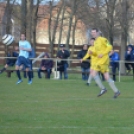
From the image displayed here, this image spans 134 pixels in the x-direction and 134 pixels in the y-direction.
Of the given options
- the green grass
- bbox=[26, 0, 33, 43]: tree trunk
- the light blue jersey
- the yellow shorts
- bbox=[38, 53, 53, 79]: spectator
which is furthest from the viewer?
bbox=[26, 0, 33, 43]: tree trunk

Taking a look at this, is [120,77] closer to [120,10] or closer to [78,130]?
[120,10]

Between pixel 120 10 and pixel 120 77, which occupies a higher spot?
pixel 120 10

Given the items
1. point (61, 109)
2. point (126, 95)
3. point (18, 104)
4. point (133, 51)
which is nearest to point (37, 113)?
point (61, 109)

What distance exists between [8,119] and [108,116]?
1.94 meters

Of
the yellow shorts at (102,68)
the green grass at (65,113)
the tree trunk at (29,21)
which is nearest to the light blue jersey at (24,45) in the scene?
the green grass at (65,113)

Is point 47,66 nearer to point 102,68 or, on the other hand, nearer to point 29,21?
point 102,68

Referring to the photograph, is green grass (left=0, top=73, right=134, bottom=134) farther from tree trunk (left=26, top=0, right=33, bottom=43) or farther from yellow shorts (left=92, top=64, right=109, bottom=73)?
tree trunk (left=26, top=0, right=33, bottom=43)

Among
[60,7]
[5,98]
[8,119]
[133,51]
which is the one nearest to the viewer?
[8,119]

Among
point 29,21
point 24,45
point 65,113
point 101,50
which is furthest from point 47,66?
point 65,113

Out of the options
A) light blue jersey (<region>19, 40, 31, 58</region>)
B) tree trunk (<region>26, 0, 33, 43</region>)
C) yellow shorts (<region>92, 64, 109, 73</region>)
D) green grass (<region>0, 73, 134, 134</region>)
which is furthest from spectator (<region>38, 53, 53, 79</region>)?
tree trunk (<region>26, 0, 33, 43</region>)

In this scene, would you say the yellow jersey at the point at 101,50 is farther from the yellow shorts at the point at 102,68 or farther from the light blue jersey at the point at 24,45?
the light blue jersey at the point at 24,45

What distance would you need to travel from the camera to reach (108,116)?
1127cm

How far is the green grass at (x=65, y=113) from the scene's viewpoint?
31.4 ft

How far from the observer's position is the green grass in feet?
31.4
